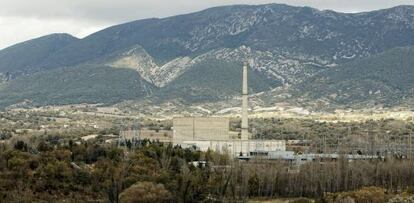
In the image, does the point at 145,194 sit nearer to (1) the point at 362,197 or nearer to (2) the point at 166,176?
(2) the point at 166,176

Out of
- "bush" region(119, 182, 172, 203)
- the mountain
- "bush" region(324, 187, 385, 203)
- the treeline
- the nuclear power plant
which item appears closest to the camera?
"bush" region(119, 182, 172, 203)

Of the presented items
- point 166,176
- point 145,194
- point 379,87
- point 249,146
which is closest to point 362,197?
point 145,194

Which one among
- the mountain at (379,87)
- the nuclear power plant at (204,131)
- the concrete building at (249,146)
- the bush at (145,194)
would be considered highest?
the mountain at (379,87)

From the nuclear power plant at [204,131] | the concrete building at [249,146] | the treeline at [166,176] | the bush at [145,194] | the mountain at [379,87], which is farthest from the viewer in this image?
the mountain at [379,87]

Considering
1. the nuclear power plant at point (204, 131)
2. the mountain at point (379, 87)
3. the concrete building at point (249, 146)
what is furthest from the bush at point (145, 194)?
the mountain at point (379, 87)

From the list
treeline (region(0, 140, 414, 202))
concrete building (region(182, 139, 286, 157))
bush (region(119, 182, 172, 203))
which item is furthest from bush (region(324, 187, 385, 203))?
concrete building (region(182, 139, 286, 157))

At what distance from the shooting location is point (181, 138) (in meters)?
117

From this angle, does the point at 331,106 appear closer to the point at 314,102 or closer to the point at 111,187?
the point at 314,102

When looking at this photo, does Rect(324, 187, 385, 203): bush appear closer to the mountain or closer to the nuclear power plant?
the nuclear power plant

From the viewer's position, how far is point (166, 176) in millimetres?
69375

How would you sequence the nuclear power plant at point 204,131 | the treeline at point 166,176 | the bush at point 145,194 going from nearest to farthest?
the bush at point 145,194 < the treeline at point 166,176 < the nuclear power plant at point 204,131

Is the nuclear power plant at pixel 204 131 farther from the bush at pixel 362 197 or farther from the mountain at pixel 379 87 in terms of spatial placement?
the mountain at pixel 379 87

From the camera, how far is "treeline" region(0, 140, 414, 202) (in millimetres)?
63625

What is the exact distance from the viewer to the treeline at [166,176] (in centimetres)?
6362
